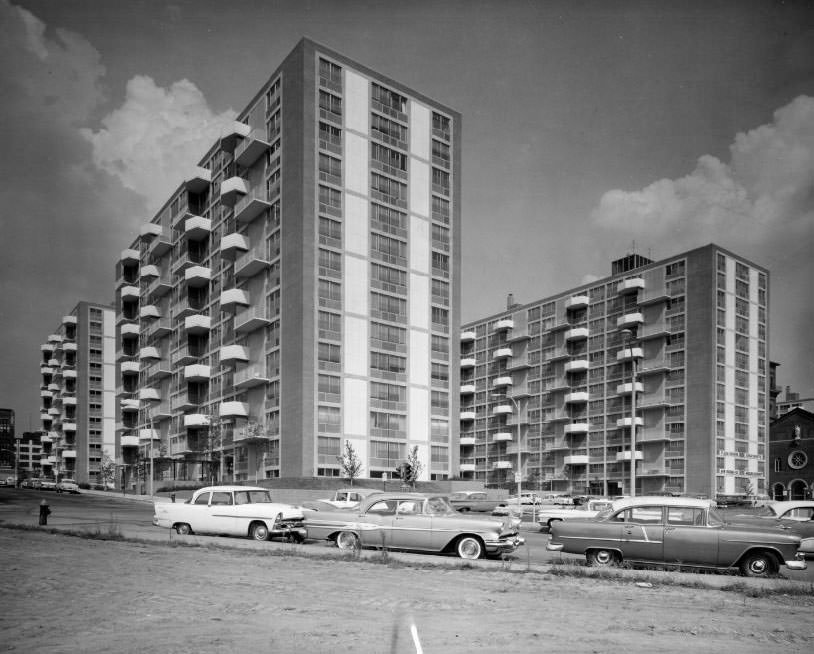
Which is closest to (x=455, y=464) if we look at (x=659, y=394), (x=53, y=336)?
(x=659, y=394)

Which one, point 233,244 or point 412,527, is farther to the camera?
point 233,244

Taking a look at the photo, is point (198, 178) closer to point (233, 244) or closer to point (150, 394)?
point (233, 244)

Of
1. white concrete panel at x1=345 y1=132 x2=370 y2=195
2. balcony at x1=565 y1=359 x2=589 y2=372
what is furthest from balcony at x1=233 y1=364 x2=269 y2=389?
balcony at x1=565 y1=359 x2=589 y2=372

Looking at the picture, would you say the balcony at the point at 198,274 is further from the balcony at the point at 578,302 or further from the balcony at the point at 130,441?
the balcony at the point at 578,302

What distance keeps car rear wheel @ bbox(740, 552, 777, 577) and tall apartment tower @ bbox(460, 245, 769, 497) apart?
2147 inches

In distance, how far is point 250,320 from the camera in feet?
201

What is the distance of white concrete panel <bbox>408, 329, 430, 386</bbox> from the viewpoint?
Result: 2435 inches

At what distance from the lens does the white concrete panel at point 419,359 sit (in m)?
61.8

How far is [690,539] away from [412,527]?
6493mm

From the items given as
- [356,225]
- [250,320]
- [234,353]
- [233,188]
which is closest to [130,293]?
[233,188]

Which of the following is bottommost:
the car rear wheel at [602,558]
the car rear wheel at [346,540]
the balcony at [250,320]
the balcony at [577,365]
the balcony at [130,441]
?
the balcony at [130,441]

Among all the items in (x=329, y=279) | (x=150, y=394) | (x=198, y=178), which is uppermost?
(x=198, y=178)

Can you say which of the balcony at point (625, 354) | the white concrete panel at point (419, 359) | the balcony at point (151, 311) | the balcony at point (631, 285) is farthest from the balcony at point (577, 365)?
the balcony at point (151, 311)

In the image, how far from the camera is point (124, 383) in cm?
9731
